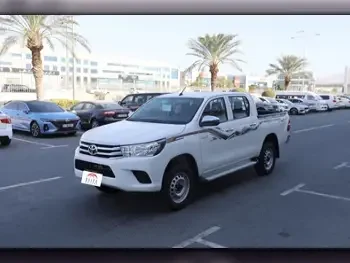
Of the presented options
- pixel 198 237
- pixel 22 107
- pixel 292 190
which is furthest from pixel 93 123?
pixel 292 190

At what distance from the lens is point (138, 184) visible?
13.6 ft

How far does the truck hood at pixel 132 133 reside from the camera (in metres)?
4.23

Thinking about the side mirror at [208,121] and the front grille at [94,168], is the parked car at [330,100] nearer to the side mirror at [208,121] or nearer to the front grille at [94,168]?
the side mirror at [208,121]

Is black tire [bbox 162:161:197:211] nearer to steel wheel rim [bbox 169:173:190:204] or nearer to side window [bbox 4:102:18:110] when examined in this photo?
steel wheel rim [bbox 169:173:190:204]

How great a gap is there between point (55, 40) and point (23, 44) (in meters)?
0.59

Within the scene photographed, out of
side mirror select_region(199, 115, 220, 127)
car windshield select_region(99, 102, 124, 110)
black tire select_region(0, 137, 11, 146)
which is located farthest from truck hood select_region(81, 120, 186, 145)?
black tire select_region(0, 137, 11, 146)

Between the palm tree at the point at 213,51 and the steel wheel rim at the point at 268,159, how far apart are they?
1.56 m

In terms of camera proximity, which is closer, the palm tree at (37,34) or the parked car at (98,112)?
the palm tree at (37,34)

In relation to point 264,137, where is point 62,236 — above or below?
below

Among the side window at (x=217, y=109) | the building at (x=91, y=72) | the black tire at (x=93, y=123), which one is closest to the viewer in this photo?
the side window at (x=217, y=109)

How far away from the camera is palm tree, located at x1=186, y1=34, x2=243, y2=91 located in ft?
18.8

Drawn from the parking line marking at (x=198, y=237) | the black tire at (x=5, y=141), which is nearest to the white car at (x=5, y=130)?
the black tire at (x=5, y=141)
